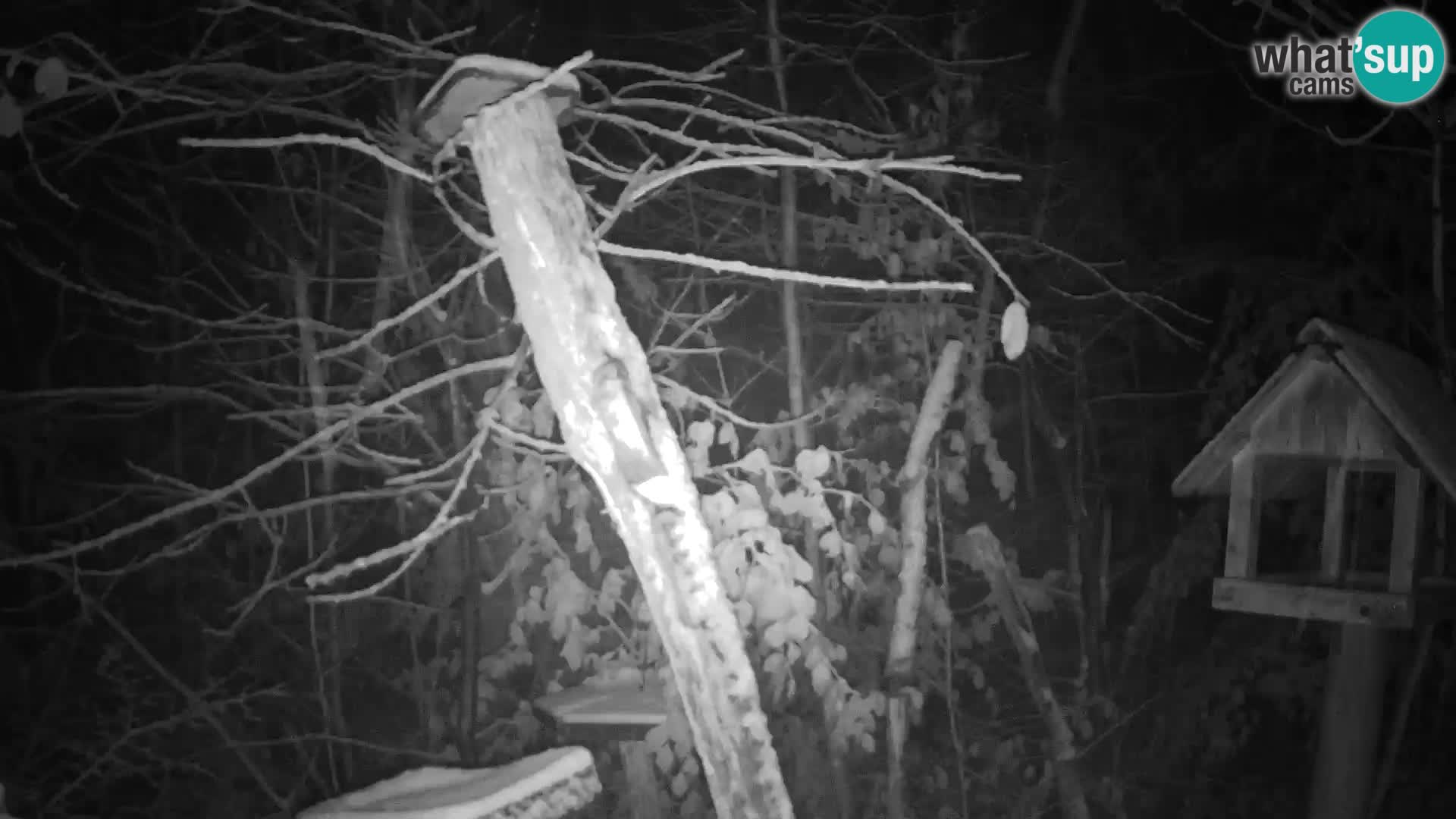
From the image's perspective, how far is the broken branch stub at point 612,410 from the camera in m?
2.31

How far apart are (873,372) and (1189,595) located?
11.1ft

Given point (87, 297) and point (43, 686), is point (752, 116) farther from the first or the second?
point (43, 686)

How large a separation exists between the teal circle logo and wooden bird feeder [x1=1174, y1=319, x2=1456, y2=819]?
7.18 feet

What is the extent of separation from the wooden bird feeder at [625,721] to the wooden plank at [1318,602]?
211 cm

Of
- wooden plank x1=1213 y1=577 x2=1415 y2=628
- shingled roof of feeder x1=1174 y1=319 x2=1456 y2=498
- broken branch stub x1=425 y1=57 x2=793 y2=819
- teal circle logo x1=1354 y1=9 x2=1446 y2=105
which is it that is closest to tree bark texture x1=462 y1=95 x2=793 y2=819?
broken branch stub x1=425 y1=57 x2=793 y2=819

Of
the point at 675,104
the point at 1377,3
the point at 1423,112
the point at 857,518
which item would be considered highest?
the point at 1377,3

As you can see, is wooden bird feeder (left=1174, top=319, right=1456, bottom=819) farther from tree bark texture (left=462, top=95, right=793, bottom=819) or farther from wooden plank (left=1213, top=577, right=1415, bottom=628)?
tree bark texture (left=462, top=95, right=793, bottom=819)

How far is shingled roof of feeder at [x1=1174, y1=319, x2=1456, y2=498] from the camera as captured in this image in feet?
10.0

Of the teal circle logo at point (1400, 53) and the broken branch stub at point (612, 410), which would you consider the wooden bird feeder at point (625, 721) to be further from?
the teal circle logo at point (1400, 53)

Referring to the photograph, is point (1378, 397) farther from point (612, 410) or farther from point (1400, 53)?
point (1400, 53)

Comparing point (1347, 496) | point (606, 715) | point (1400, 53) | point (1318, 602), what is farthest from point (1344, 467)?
point (1400, 53)

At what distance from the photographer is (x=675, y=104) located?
2703mm

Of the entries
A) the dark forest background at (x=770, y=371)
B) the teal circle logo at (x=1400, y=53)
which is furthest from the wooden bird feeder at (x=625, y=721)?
the teal circle logo at (x=1400, y=53)

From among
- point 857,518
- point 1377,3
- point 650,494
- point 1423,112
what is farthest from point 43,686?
point 1377,3
